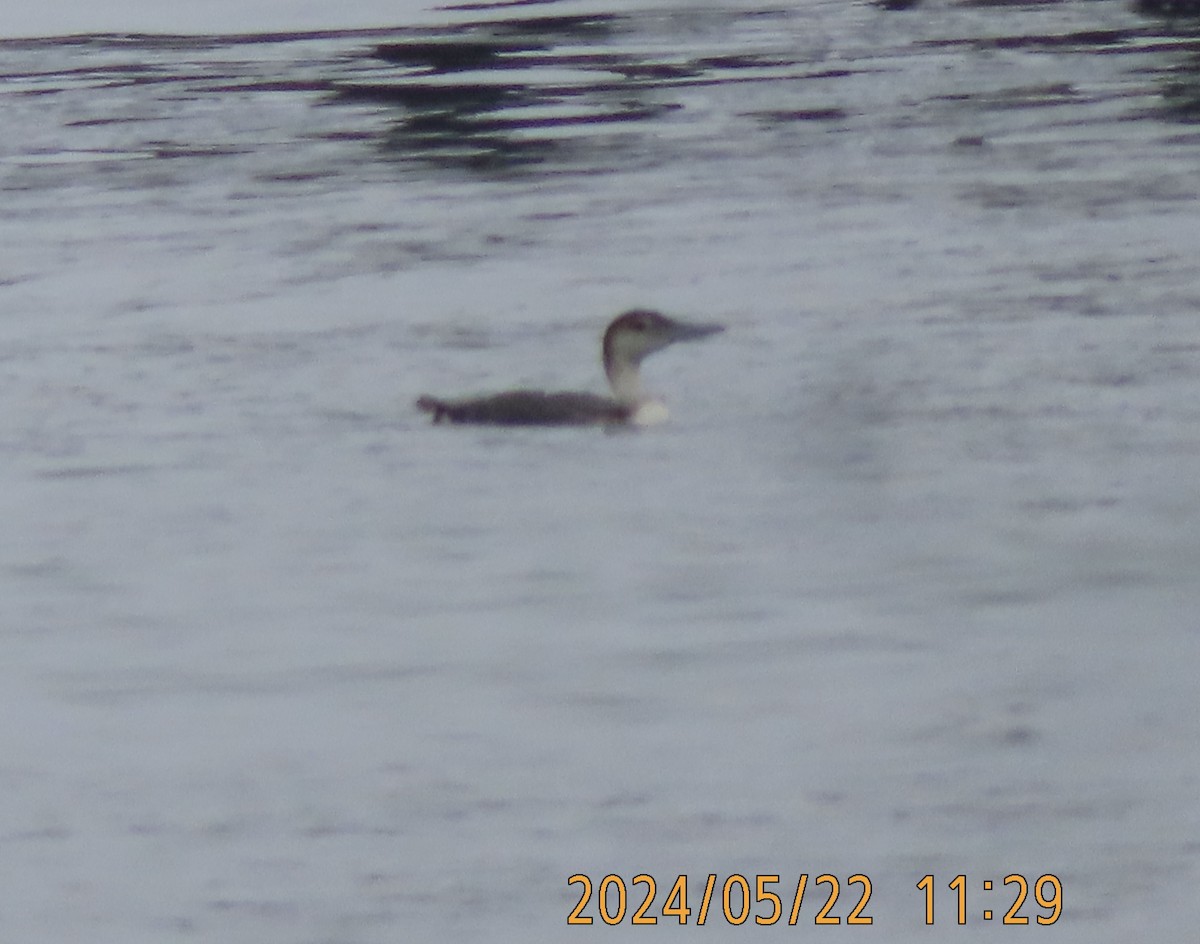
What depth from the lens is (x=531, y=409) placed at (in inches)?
521

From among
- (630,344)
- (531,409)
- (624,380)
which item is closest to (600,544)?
(531,409)

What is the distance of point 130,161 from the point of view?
2391 cm

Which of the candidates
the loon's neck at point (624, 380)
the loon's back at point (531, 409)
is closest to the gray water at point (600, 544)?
the loon's back at point (531, 409)

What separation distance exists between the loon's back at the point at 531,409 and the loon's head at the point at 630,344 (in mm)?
225

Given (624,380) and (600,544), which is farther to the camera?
(624,380)

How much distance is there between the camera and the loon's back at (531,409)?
13195 millimetres

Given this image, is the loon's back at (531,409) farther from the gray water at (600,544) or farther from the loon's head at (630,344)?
the loon's head at (630,344)

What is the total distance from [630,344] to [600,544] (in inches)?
92.9

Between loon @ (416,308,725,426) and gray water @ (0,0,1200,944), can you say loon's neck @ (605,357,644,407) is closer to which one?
loon @ (416,308,725,426)

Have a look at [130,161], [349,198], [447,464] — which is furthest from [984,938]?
[130,161]

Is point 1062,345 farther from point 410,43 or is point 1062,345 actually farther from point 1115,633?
point 410,43

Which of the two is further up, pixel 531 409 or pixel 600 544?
pixel 531 409

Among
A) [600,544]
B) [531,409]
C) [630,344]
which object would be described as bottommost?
[600,544]

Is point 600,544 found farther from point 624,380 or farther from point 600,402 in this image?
point 624,380
